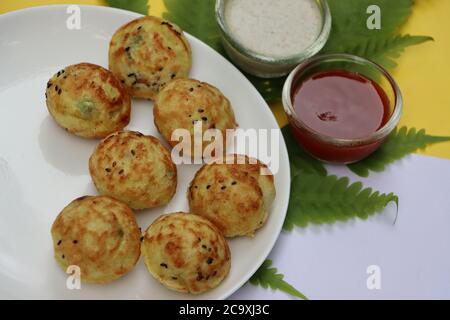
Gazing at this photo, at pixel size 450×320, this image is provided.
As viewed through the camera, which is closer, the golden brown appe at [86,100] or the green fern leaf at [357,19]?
the golden brown appe at [86,100]

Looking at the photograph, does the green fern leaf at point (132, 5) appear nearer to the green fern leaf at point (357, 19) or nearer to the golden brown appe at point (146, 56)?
the golden brown appe at point (146, 56)

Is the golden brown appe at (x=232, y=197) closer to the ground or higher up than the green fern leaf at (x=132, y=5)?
closer to the ground

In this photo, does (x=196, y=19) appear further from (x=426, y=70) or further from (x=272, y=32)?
(x=426, y=70)

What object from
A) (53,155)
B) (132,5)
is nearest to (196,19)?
(132,5)

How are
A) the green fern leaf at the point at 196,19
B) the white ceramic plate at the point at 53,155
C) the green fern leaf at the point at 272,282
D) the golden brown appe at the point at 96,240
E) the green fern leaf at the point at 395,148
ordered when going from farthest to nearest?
1. the green fern leaf at the point at 196,19
2. the green fern leaf at the point at 395,148
3. the green fern leaf at the point at 272,282
4. the white ceramic plate at the point at 53,155
5. the golden brown appe at the point at 96,240

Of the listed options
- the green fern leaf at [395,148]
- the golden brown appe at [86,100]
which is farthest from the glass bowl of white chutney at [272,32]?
the golden brown appe at [86,100]

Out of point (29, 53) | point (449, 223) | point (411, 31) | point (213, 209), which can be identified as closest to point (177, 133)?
point (213, 209)

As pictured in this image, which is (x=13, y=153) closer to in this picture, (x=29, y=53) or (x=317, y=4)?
(x=29, y=53)
